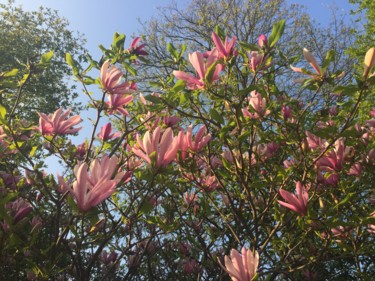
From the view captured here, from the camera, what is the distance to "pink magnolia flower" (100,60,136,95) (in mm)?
2096

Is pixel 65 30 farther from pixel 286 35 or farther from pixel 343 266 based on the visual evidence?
pixel 343 266

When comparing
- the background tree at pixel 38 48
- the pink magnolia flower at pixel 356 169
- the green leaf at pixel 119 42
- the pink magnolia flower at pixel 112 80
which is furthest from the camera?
the background tree at pixel 38 48

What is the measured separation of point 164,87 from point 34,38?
39.6ft

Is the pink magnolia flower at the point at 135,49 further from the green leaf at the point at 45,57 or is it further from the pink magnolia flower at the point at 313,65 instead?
the pink magnolia flower at the point at 313,65

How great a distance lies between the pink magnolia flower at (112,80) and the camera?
2.10 meters

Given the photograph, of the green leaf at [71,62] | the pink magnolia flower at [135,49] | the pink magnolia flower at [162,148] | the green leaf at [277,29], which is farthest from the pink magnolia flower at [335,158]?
the green leaf at [71,62]

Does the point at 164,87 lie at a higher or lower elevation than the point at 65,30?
lower

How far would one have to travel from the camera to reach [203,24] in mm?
12336

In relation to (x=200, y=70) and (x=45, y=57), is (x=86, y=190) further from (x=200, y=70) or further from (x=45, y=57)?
(x=45, y=57)

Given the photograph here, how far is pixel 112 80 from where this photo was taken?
2107 mm

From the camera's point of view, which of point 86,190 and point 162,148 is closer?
point 86,190

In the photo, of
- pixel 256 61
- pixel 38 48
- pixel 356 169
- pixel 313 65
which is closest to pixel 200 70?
pixel 256 61

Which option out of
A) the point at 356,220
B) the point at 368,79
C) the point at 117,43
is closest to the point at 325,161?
the point at 356,220

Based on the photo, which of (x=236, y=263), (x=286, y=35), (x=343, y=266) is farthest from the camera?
(x=286, y=35)
